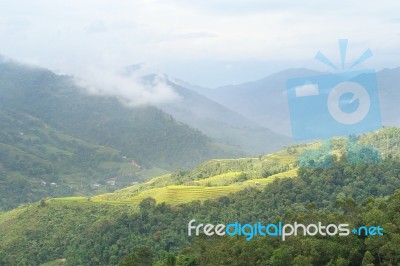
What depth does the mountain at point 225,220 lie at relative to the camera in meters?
22.5

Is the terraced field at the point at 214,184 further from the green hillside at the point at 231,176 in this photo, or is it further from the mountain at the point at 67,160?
the mountain at the point at 67,160

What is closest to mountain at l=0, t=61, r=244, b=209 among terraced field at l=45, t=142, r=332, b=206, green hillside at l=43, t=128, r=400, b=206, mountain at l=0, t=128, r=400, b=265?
green hillside at l=43, t=128, r=400, b=206

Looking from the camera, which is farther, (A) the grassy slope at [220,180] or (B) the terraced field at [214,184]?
(A) the grassy slope at [220,180]

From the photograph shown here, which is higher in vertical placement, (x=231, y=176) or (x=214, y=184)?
(x=231, y=176)

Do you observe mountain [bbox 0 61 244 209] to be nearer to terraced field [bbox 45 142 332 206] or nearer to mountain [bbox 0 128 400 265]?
terraced field [bbox 45 142 332 206]

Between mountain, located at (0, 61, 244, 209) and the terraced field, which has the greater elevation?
mountain, located at (0, 61, 244, 209)

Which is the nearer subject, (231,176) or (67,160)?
(231,176)

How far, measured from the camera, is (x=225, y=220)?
151 ft

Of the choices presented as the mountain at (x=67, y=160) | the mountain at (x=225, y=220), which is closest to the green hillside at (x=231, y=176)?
the mountain at (x=225, y=220)

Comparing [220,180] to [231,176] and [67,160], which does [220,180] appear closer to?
[231,176]

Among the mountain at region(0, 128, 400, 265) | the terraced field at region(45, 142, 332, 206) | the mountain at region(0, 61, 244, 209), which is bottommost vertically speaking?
the mountain at region(0, 128, 400, 265)

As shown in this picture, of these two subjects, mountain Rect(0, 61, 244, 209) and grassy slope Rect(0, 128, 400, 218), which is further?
mountain Rect(0, 61, 244, 209)

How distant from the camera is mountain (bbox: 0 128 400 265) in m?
22.5

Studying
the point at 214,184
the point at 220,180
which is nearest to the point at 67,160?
the point at 220,180
